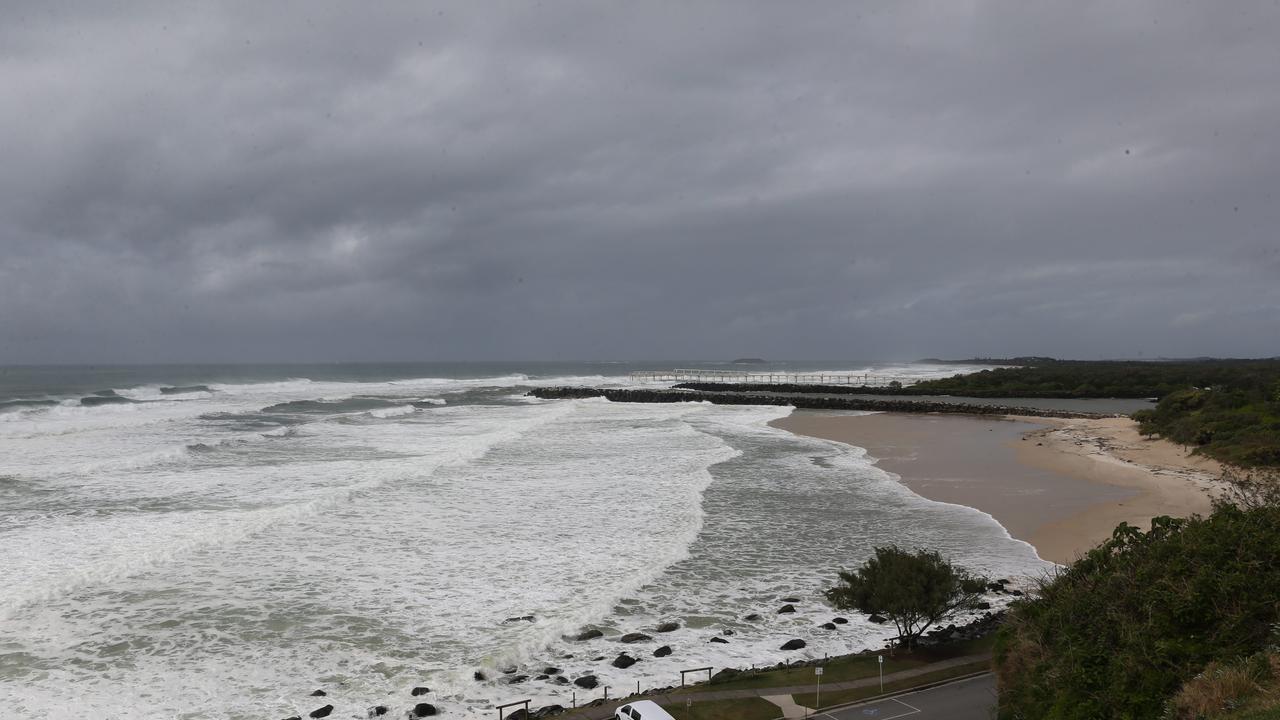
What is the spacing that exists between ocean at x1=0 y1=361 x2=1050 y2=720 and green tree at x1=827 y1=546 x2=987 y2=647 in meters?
1.12

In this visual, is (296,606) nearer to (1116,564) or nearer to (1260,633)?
(1116,564)

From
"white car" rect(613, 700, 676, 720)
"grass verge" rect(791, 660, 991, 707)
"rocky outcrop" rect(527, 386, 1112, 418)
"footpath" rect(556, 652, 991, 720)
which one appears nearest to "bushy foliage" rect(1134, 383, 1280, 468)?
"rocky outcrop" rect(527, 386, 1112, 418)

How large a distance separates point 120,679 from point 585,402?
77916mm

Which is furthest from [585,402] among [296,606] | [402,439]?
[296,606]

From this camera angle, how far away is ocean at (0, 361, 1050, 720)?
49.9ft

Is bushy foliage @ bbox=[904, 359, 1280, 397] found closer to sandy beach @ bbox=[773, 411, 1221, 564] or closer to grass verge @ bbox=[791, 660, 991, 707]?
sandy beach @ bbox=[773, 411, 1221, 564]

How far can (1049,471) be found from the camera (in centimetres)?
3878

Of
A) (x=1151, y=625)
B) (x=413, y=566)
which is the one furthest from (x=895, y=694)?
(x=413, y=566)

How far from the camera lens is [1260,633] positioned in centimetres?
A: 991

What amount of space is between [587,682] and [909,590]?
687 centimetres

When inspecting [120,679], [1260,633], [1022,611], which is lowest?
[120,679]

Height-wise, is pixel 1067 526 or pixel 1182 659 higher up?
pixel 1182 659

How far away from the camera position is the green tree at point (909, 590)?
52.4ft

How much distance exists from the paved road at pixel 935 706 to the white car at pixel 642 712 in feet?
9.08
